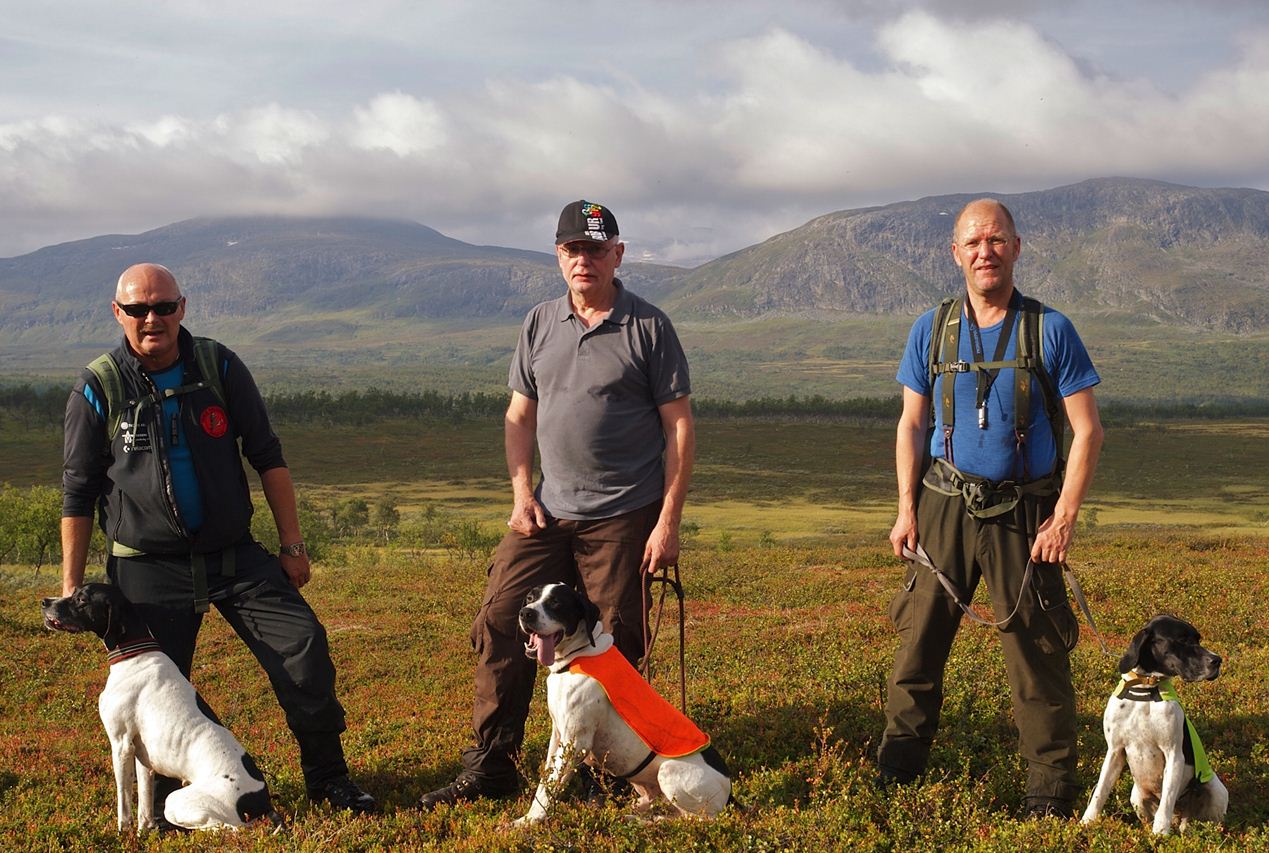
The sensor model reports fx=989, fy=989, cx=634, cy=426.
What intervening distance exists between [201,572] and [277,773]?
1.77 meters

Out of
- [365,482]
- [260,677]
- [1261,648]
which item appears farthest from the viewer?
[365,482]

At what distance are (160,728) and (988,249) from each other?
4.76 metres

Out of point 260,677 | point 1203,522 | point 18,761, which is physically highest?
point 18,761

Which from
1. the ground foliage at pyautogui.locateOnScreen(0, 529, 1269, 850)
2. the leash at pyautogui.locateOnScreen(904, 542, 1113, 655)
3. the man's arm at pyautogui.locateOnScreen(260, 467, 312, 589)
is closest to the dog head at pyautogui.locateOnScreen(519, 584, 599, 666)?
the ground foliage at pyautogui.locateOnScreen(0, 529, 1269, 850)

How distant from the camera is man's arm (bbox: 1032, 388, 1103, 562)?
4.87 meters

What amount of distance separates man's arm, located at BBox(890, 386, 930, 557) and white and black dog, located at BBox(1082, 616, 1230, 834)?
48.8 inches

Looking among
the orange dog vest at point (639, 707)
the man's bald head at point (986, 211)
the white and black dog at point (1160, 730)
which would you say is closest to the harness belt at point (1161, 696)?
the white and black dog at point (1160, 730)

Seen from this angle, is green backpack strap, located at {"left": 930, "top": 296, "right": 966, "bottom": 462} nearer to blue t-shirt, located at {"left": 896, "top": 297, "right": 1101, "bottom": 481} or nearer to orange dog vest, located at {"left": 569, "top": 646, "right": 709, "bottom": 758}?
blue t-shirt, located at {"left": 896, "top": 297, "right": 1101, "bottom": 481}

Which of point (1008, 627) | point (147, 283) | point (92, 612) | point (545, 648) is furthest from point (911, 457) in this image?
point (92, 612)

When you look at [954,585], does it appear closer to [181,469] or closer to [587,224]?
[587,224]

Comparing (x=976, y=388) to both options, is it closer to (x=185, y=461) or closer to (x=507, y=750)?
(x=507, y=750)

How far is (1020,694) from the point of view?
530 centimetres

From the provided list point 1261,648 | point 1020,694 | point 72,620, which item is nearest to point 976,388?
point 1020,694

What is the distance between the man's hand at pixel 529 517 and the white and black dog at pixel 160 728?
1825 millimetres
